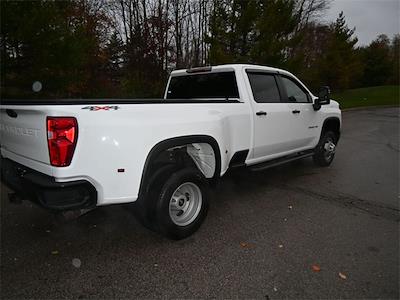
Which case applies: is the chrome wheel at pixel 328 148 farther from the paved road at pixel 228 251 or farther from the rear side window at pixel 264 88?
the rear side window at pixel 264 88

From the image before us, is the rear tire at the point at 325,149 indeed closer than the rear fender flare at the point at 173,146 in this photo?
No

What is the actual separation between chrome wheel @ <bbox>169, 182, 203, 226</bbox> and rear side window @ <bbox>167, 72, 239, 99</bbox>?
1.55 metres

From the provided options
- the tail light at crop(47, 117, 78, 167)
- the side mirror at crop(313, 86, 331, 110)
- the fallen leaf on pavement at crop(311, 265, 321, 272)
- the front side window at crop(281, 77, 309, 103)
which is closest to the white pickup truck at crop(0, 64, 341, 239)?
the tail light at crop(47, 117, 78, 167)

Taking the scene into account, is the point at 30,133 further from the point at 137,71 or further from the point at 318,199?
the point at 137,71

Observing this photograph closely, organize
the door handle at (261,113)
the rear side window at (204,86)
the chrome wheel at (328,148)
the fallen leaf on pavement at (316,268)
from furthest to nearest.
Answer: the chrome wheel at (328,148) → the rear side window at (204,86) → the door handle at (261,113) → the fallen leaf on pavement at (316,268)

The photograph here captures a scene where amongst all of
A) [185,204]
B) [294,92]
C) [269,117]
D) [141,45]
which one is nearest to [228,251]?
[185,204]

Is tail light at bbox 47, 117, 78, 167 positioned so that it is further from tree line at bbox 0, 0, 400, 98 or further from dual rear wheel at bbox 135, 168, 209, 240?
tree line at bbox 0, 0, 400, 98

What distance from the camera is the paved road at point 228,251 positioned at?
259 centimetres

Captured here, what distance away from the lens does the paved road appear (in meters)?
2.59

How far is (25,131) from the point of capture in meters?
2.75

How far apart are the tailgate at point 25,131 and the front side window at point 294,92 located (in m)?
3.75

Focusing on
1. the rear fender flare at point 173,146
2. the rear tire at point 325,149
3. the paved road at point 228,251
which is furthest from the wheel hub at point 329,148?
the rear fender flare at point 173,146

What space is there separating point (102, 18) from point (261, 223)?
56.5ft

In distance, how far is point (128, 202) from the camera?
2.85 m
